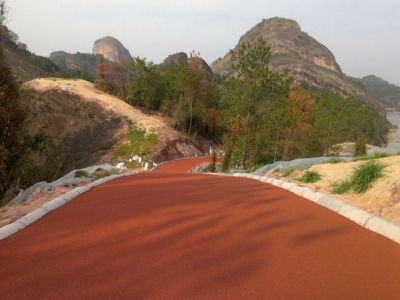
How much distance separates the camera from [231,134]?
77.1 feet

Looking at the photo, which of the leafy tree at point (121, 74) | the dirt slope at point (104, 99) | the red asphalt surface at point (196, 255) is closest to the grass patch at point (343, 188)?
the red asphalt surface at point (196, 255)

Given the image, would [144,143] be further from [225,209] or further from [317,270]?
[317,270]

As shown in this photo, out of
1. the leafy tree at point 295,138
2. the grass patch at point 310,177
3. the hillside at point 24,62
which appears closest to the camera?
the grass patch at point 310,177

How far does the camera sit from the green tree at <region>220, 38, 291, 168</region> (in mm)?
21844

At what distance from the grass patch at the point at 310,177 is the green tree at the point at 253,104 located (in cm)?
1271

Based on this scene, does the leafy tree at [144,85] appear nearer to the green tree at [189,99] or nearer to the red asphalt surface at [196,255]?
the green tree at [189,99]

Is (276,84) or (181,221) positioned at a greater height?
(276,84)

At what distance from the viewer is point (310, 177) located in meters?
9.23

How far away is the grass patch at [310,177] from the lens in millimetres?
9113

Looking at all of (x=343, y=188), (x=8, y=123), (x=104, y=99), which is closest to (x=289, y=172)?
(x=343, y=188)

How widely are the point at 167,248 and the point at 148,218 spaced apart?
135cm

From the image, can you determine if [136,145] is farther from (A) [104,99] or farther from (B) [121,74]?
(B) [121,74]

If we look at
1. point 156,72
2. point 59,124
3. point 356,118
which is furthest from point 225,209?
point 156,72

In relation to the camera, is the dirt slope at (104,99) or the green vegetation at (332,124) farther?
the dirt slope at (104,99)
